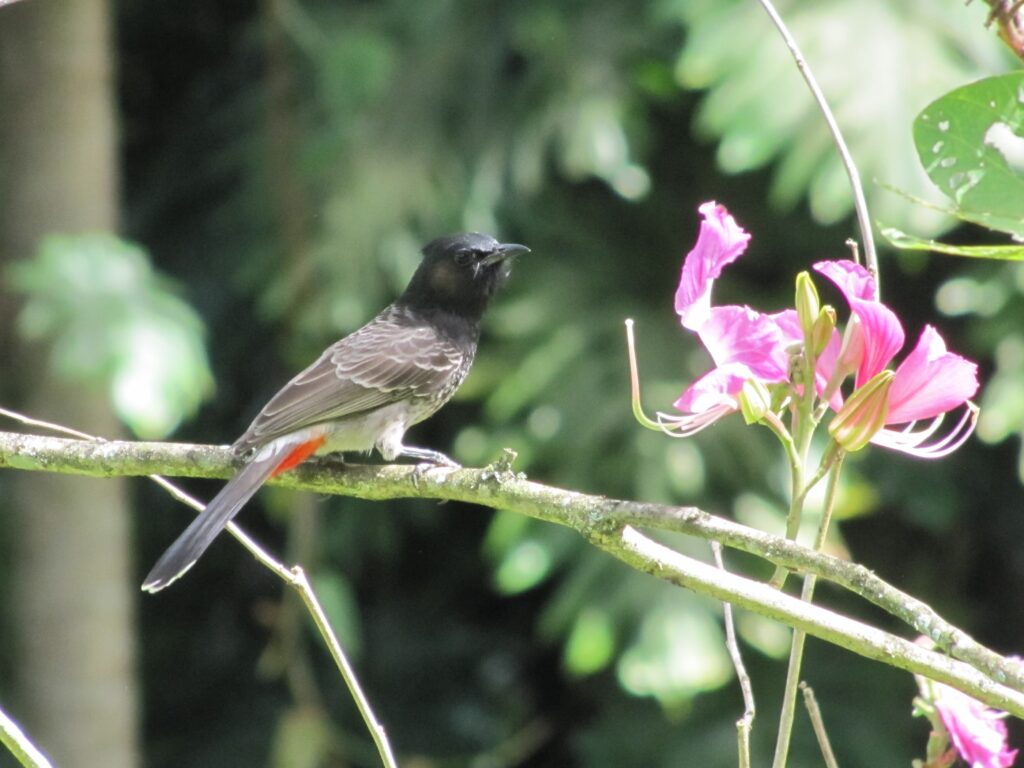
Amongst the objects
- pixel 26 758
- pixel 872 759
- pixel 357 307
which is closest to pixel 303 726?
pixel 357 307

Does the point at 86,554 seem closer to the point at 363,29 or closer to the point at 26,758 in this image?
the point at 363,29

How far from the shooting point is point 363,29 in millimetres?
5648

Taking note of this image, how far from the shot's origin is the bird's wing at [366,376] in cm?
366

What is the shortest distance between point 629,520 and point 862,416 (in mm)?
291

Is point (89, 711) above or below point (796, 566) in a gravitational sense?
below

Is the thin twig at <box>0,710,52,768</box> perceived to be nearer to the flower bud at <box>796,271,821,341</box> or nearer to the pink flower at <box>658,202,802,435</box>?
the pink flower at <box>658,202,802,435</box>

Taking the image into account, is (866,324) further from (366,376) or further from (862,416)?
(366,376)

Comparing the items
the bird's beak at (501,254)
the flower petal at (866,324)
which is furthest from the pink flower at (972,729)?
the bird's beak at (501,254)

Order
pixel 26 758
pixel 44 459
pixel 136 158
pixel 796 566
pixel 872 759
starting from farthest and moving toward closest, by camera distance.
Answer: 1. pixel 136 158
2. pixel 872 759
3. pixel 44 459
4. pixel 26 758
5. pixel 796 566

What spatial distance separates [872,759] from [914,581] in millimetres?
928

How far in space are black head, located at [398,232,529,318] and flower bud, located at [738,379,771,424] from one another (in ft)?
9.08

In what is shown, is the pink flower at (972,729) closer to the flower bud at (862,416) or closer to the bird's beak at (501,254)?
the flower bud at (862,416)

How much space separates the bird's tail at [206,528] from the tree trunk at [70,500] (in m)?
2.46

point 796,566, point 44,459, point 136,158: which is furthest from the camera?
point 136,158
